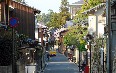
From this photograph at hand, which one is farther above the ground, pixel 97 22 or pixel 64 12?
pixel 64 12

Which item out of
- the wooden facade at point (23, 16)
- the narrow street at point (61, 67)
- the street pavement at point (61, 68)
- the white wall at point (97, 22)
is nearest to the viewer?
the wooden facade at point (23, 16)

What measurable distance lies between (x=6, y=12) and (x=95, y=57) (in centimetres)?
766

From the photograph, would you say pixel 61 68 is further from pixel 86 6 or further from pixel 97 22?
pixel 97 22

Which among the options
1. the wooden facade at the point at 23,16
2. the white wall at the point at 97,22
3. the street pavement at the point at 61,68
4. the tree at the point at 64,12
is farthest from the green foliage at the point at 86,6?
the tree at the point at 64,12

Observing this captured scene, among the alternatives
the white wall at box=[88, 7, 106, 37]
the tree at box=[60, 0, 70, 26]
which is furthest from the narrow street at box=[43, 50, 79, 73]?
the tree at box=[60, 0, 70, 26]

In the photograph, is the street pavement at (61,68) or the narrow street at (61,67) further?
the narrow street at (61,67)

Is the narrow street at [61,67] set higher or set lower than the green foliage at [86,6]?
lower

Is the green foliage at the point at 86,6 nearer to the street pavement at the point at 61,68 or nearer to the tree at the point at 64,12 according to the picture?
the street pavement at the point at 61,68

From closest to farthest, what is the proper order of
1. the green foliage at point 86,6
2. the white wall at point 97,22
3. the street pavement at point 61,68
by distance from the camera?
the white wall at point 97,22 → the green foliage at point 86,6 → the street pavement at point 61,68

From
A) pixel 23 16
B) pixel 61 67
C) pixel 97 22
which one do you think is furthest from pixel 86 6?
pixel 23 16

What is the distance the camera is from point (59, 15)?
156875 mm

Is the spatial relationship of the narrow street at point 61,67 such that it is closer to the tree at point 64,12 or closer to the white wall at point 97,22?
the white wall at point 97,22

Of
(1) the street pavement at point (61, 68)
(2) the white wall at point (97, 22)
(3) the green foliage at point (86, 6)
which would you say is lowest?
(1) the street pavement at point (61, 68)


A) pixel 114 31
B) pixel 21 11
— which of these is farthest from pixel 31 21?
pixel 114 31
